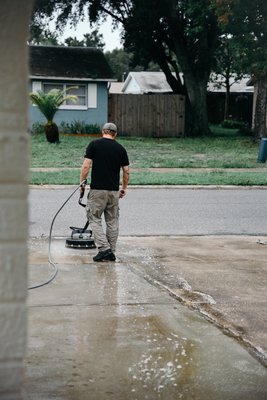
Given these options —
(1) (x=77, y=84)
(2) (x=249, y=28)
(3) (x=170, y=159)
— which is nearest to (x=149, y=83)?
(1) (x=77, y=84)

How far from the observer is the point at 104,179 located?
27.2 ft

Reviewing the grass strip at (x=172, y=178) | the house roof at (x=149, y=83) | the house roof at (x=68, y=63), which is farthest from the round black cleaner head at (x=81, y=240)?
the house roof at (x=149, y=83)

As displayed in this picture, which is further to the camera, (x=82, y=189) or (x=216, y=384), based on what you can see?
(x=82, y=189)

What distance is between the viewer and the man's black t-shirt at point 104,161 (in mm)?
8273

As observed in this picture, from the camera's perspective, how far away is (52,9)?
36094 mm

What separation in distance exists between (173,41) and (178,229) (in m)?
25.9

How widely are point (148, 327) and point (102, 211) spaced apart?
3.02 m

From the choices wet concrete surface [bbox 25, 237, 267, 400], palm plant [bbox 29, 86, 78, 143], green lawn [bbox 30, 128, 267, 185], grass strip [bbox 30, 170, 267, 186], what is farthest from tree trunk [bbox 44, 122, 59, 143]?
wet concrete surface [bbox 25, 237, 267, 400]

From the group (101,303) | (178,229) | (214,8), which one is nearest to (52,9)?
(214,8)

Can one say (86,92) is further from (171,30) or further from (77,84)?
(171,30)

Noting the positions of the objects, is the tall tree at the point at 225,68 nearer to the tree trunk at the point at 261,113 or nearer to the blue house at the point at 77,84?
the tree trunk at the point at 261,113

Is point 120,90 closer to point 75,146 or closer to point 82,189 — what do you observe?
point 75,146

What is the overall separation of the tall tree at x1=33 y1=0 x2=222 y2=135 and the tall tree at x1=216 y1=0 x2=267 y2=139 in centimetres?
493

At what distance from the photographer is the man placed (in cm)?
828
